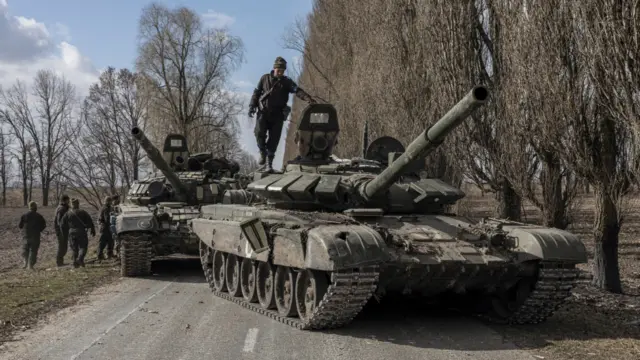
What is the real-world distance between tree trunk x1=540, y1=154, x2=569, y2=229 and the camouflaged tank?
6.78 meters

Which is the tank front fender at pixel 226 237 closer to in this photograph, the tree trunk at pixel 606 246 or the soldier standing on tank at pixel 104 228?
the soldier standing on tank at pixel 104 228

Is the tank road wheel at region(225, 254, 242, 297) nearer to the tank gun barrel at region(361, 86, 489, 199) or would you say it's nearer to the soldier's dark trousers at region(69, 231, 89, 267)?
the tank gun barrel at region(361, 86, 489, 199)

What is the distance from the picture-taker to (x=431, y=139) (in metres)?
8.26

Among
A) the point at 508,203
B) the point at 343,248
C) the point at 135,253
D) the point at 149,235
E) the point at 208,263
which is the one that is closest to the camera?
the point at 343,248

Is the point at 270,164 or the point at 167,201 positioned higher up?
the point at 270,164

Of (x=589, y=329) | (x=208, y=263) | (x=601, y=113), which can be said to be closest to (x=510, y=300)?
(x=589, y=329)

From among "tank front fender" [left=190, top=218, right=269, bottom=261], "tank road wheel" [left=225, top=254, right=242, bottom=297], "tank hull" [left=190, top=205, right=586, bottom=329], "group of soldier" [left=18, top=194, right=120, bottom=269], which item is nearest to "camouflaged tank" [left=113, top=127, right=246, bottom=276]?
"group of soldier" [left=18, top=194, right=120, bottom=269]

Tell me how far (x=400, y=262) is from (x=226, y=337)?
2.20 meters

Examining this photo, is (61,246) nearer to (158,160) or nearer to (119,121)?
(158,160)

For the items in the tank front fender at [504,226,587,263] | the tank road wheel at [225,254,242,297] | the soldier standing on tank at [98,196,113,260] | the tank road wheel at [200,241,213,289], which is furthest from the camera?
the soldier standing on tank at [98,196,113,260]

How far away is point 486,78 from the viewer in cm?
1473

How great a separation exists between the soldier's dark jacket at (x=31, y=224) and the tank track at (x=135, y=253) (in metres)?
4.46

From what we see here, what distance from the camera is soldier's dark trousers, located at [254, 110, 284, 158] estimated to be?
1307cm

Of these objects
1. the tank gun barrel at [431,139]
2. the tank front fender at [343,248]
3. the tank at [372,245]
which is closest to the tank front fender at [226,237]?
the tank at [372,245]
